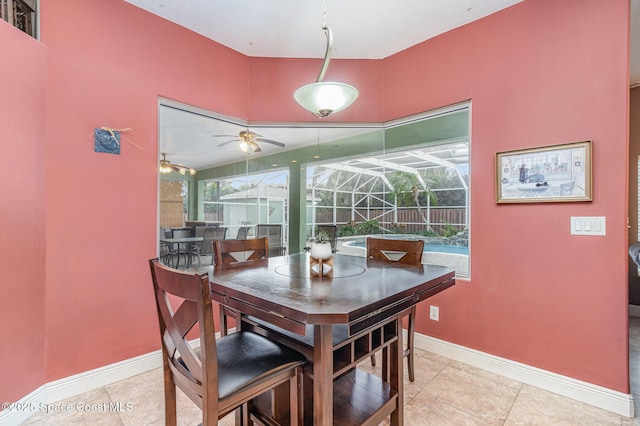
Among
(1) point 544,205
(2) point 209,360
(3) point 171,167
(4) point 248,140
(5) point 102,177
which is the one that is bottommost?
(2) point 209,360

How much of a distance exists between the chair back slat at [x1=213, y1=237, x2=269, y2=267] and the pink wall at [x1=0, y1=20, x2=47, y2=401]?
1.12 metres

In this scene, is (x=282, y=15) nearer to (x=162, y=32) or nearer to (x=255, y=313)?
(x=162, y=32)

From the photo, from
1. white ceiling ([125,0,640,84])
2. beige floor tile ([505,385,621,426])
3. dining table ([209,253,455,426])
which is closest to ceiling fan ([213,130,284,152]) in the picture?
white ceiling ([125,0,640,84])

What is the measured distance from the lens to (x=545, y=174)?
2.16 metres

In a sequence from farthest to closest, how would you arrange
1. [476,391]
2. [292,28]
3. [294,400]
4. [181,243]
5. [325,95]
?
[181,243], [292,28], [476,391], [325,95], [294,400]

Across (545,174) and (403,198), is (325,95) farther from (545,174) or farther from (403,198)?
(403,198)

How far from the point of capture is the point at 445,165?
287 centimetres

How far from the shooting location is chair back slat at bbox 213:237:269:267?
210 centimetres

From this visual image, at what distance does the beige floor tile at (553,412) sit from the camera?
180 centimetres

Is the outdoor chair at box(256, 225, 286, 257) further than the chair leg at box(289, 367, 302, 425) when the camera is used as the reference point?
→ Yes

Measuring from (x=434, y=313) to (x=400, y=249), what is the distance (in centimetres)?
92

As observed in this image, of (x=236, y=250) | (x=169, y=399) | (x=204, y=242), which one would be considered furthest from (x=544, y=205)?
(x=204, y=242)

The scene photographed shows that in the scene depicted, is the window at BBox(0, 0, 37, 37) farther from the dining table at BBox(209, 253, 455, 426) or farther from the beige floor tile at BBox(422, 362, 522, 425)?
A: the beige floor tile at BBox(422, 362, 522, 425)

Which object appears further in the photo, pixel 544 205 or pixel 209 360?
pixel 544 205
